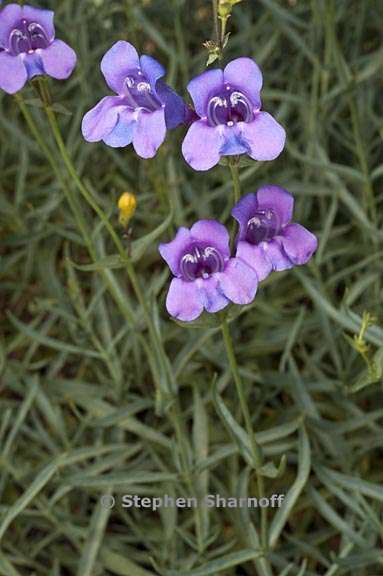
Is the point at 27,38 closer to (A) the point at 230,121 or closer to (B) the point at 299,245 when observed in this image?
(A) the point at 230,121

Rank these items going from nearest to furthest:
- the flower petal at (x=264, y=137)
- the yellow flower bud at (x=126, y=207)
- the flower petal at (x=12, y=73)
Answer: the flower petal at (x=264, y=137), the flower petal at (x=12, y=73), the yellow flower bud at (x=126, y=207)

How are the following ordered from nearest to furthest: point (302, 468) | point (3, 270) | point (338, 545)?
point (302, 468) → point (338, 545) → point (3, 270)

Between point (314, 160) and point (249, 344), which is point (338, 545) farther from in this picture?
point (314, 160)

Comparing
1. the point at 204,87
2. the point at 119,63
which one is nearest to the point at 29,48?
the point at 119,63

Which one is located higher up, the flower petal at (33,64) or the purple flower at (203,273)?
the flower petal at (33,64)

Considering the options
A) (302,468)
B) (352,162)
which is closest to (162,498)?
(302,468)

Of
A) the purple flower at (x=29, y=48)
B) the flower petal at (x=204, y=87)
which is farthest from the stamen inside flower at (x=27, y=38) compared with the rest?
the flower petal at (x=204, y=87)

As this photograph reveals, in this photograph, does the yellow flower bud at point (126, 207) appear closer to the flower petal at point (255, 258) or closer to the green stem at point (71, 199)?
the green stem at point (71, 199)
